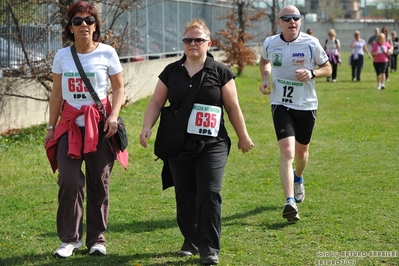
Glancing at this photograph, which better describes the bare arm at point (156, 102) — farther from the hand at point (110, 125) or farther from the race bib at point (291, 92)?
the race bib at point (291, 92)

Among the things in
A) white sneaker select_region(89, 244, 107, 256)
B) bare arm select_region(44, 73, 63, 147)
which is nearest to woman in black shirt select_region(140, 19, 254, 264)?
white sneaker select_region(89, 244, 107, 256)

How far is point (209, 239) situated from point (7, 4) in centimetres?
839

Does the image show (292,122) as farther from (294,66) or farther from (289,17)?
(289,17)

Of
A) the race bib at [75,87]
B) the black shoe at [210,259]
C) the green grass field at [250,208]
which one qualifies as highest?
the race bib at [75,87]

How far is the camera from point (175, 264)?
6.38 m

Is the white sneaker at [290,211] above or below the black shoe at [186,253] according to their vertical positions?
above

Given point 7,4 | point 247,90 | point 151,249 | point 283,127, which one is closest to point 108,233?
point 151,249

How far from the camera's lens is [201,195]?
6320 millimetres

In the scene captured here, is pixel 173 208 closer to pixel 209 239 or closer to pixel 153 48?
pixel 209 239

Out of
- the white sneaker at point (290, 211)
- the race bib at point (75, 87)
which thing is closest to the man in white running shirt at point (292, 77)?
the white sneaker at point (290, 211)

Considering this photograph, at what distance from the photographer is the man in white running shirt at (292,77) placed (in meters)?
8.19

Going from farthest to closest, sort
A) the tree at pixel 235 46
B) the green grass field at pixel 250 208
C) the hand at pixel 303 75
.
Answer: the tree at pixel 235 46
the hand at pixel 303 75
the green grass field at pixel 250 208

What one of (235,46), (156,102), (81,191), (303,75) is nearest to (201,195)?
(156,102)

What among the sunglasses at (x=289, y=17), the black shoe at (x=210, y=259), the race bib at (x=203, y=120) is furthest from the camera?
the sunglasses at (x=289, y=17)
